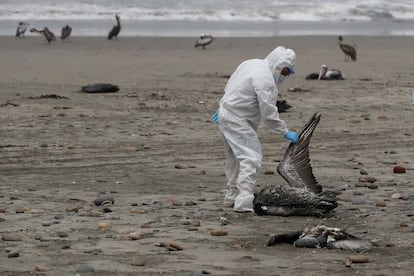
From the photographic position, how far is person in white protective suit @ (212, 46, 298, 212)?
9500 millimetres

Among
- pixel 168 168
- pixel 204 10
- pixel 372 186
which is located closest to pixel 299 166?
pixel 372 186

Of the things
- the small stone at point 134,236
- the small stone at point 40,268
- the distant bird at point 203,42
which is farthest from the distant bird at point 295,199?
the distant bird at point 203,42

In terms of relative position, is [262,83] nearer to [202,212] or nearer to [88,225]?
[202,212]

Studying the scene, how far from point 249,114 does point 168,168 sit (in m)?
2.33

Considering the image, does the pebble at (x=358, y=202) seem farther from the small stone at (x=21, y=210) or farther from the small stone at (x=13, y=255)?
the small stone at (x=13, y=255)

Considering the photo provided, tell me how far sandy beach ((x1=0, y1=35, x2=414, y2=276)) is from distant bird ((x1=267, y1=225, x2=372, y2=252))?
9cm

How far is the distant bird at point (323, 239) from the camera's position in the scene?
7844 mm

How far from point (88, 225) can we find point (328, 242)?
6.55 ft

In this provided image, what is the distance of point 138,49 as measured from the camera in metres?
27.0

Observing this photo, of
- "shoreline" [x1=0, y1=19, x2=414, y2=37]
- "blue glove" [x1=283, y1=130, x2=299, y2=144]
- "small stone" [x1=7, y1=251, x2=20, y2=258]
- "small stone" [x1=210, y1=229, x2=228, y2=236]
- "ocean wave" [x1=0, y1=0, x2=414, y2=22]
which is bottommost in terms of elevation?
"ocean wave" [x1=0, y1=0, x2=414, y2=22]

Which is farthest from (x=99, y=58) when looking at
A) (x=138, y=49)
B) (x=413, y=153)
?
(x=413, y=153)

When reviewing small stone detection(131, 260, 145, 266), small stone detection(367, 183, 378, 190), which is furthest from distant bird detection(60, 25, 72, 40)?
small stone detection(131, 260, 145, 266)

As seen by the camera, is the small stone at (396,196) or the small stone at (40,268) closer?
the small stone at (40,268)

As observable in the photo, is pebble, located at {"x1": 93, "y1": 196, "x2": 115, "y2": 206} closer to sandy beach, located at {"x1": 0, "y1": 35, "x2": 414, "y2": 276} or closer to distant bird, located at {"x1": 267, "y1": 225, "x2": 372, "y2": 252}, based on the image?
sandy beach, located at {"x1": 0, "y1": 35, "x2": 414, "y2": 276}
